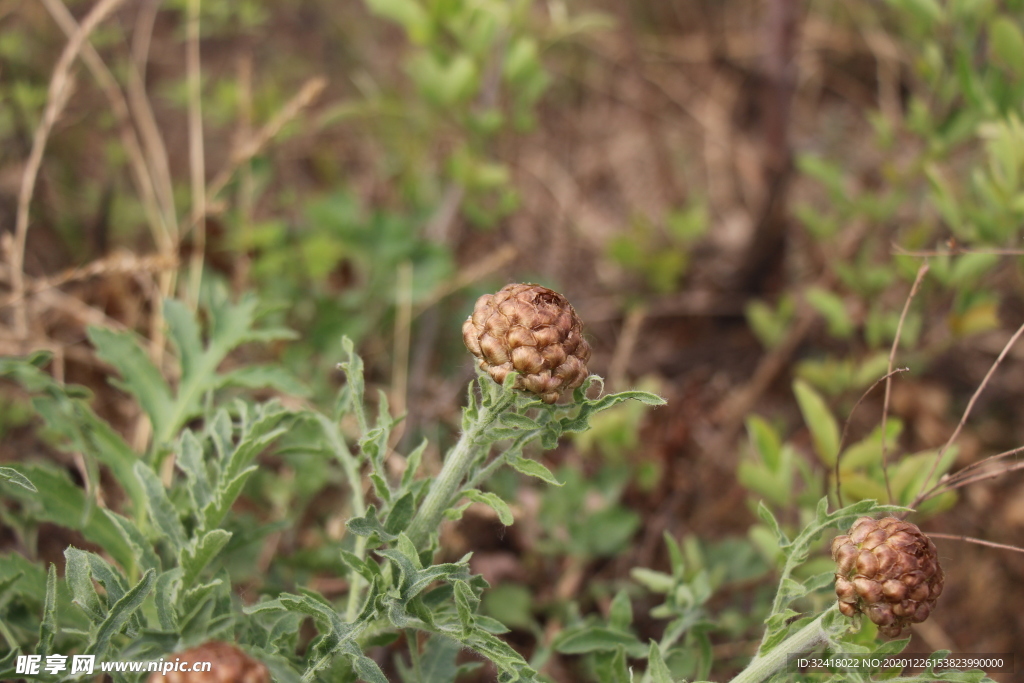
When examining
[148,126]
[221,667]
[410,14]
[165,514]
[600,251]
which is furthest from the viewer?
[600,251]

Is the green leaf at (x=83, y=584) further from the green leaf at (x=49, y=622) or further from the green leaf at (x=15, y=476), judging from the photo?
the green leaf at (x=15, y=476)

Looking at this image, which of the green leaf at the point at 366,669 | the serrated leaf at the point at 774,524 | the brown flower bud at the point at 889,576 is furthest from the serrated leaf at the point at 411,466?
the brown flower bud at the point at 889,576

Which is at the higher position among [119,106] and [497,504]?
[119,106]

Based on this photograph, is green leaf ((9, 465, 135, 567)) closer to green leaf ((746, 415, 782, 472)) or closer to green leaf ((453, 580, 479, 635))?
green leaf ((453, 580, 479, 635))

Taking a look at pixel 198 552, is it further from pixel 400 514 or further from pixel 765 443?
pixel 765 443

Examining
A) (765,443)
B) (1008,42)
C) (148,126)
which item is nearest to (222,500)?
(765,443)

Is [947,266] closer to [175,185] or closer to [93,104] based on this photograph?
[175,185]
